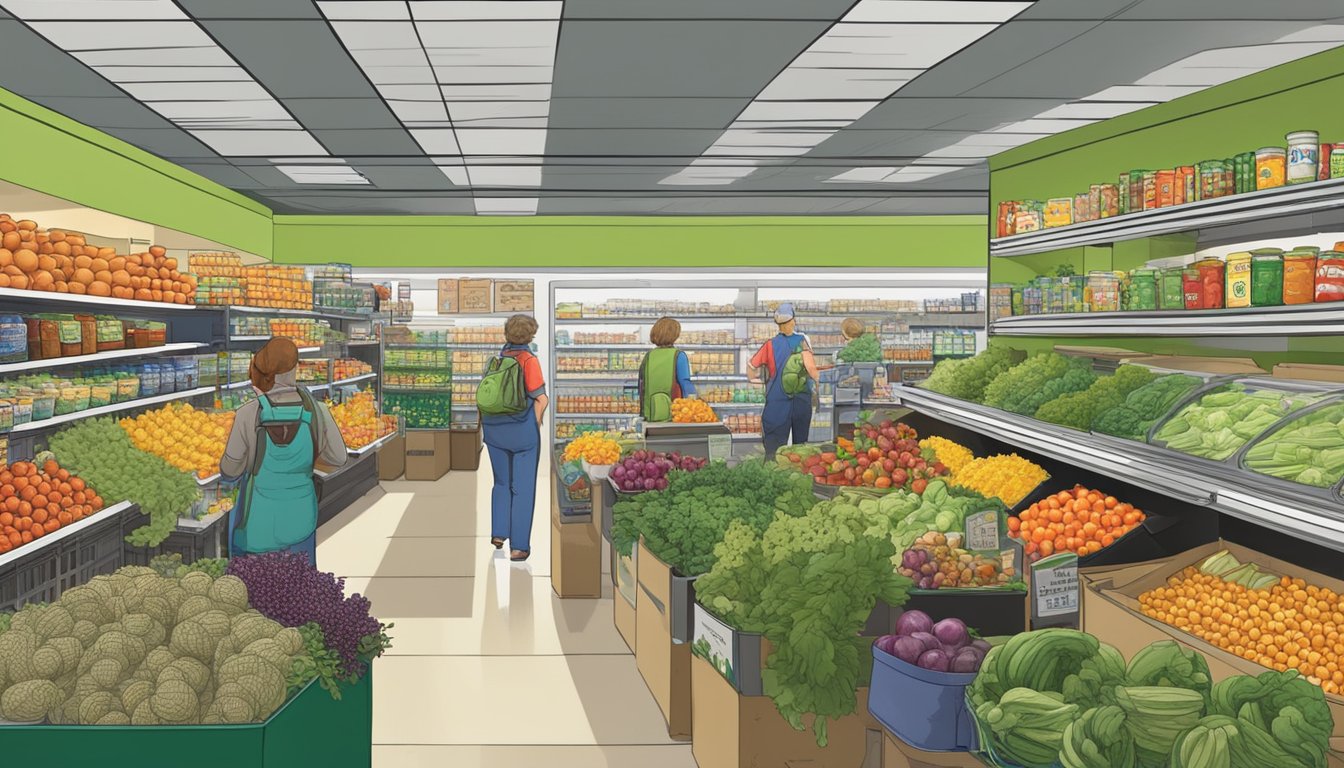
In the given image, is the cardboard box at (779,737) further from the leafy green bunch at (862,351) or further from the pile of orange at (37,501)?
the leafy green bunch at (862,351)

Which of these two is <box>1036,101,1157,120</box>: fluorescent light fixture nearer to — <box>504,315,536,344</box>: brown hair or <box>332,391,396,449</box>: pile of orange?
<box>504,315,536,344</box>: brown hair

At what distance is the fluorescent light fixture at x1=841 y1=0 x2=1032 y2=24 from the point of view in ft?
14.2

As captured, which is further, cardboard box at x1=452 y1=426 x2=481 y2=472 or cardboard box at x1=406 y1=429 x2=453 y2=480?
cardboard box at x1=452 y1=426 x2=481 y2=472

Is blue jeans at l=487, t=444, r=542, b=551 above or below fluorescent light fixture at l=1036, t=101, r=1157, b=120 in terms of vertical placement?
below

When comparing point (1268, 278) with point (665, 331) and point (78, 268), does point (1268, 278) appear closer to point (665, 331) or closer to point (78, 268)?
point (665, 331)

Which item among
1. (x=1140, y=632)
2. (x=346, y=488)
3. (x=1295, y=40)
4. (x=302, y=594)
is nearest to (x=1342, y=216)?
(x=1295, y=40)

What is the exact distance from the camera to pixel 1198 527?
155 inches

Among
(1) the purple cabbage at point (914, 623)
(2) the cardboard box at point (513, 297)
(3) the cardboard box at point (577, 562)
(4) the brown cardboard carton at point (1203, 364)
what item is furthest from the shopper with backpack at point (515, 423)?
(2) the cardboard box at point (513, 297)

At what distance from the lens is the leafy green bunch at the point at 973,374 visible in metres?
6.12

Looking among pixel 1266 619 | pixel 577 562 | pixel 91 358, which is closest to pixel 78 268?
pixel 91 358

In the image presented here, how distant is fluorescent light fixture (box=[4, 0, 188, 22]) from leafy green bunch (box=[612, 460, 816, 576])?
10.1 ft

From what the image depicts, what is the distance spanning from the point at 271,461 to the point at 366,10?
6.82 feet

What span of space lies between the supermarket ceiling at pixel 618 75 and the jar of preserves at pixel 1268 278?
3.64ft

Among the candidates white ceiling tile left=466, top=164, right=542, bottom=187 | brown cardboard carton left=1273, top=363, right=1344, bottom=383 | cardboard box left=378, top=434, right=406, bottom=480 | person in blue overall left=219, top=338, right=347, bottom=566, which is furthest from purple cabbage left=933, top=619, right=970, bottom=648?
cardboard box left=378, top=434, right=406, bottom=480
